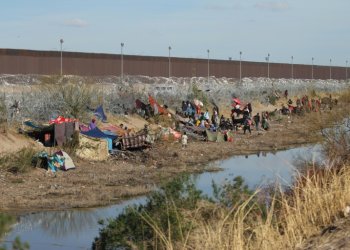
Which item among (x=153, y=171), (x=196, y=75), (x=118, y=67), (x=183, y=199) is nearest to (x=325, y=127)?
(x=153, y=171)

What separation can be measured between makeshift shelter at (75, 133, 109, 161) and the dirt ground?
330 mm

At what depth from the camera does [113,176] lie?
2336 cm

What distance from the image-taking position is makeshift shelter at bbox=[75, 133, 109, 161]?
2595 cm

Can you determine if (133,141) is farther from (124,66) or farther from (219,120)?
(124,66)

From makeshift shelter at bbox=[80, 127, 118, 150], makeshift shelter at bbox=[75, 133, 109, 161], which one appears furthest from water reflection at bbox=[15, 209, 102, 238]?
makeshift shelter at bbox=[80, 127, 118, 150]

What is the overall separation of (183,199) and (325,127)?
1282cm

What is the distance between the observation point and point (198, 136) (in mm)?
36031

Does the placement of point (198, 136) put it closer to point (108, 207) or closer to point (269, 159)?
point (269, 159)

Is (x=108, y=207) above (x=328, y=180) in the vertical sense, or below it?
below

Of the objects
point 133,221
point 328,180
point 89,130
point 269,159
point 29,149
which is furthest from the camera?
point 269,159

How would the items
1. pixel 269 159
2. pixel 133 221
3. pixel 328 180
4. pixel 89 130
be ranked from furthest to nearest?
1. pixel 269 159
2. pixel 89 130
3. pixel 328 180
4. pixel 133 221

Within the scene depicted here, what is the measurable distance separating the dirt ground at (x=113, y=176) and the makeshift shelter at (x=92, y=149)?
0.33 metres

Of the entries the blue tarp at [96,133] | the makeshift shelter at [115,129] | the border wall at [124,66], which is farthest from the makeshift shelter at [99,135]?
the border wall at [124,66]

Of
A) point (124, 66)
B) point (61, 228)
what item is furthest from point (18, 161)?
point (124, 66)
